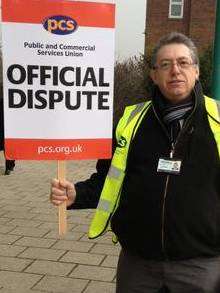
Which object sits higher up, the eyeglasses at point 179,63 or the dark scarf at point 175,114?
the eyeglasses at point 179,63

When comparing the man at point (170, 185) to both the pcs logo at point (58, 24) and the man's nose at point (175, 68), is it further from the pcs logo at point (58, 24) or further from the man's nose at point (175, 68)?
the pcs logo at point (58, 24)

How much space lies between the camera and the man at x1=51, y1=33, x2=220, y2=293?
2.34 m

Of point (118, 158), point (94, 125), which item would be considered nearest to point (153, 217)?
point (118, 158)

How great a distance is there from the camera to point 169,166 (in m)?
2.35

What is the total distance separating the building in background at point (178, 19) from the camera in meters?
29.7

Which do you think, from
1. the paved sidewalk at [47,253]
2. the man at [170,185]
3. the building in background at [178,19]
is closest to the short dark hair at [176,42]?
the man at [170,185]

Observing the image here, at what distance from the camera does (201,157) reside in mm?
2348

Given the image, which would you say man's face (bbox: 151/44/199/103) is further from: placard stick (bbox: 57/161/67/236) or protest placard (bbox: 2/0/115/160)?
placard stick (bbox: 57/161/67/236)

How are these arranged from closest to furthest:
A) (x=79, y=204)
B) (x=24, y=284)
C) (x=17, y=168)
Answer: (x=79, y=204) → (x=24, y=284) → (x=17, y=168)

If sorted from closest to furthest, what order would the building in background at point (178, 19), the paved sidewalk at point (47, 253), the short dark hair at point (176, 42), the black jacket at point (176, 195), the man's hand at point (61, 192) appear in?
1. the black jacket at point (176, 195)
2. the short dark hair at point (176, 42)
3. the man's hand at point (61, 192)
4. the paved sidewalk at point (47, 253)
5. the building in background at point (178, 19)

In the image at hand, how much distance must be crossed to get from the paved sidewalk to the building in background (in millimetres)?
23570

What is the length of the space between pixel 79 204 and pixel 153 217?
0.56 m

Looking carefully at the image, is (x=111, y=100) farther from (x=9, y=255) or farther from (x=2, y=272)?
(x=9, y=255)

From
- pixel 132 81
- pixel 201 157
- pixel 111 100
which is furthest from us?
pixel 132 81
